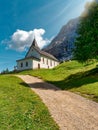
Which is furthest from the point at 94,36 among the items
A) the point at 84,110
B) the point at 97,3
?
the point at 84,110

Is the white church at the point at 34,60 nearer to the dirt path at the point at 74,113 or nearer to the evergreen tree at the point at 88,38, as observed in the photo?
the evergreen tree at the point at 88,38

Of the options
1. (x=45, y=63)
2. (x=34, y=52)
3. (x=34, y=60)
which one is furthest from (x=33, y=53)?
(x=34, y=60)

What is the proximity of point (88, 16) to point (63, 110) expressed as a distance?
107 ft

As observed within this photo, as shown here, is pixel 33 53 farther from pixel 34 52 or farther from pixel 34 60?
pixel 34 60

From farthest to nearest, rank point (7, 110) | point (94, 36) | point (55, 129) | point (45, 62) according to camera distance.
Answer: point (45, 62) → point (94, 36) → point (7, 110) → point (55, 129)

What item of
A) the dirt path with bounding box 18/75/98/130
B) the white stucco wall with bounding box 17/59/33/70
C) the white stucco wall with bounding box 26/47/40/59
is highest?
the white stucco wall with bounding box 26/47/40/59

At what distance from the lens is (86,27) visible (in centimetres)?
4900

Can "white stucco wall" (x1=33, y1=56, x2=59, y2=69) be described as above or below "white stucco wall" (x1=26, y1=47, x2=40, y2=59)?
below

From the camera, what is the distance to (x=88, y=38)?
47.5m

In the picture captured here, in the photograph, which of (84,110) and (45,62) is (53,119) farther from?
(45,62)

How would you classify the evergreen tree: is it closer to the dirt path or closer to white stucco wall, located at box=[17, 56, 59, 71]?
the dirt path

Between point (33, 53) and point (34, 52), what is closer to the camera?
point (34, 52)

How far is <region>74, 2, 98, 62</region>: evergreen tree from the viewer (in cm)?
4719

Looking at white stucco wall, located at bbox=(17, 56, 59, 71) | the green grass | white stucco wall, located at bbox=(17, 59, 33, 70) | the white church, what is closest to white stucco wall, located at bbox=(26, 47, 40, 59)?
the white church
